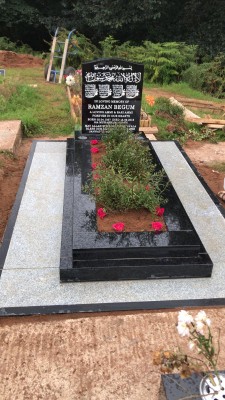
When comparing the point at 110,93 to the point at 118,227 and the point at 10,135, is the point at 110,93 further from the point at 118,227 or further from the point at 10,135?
the point at 118,227

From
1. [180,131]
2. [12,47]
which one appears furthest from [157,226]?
[12,47]

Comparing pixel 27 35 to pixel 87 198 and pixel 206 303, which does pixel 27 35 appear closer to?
pixel 87 198

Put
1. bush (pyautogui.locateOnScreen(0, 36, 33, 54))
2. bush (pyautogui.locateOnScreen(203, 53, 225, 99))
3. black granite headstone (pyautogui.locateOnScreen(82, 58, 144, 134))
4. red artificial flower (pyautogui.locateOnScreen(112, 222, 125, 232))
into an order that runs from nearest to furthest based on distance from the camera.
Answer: red artificial flower (pyautogui.locateOnScreen(112, 222, 125, 232))
black granite headstone (pyautogui.locateOnScreen(82, 58, 144, 134))
bush (pyautogui.locateOnScreen(203, 53, 225, 99))
bush (pyautogui.locateOnScreen(0, 36, 33, 54))

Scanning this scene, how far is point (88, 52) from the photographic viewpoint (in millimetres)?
14320

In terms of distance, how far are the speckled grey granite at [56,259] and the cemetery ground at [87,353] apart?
22 centimetres

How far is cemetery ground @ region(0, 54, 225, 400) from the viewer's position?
2805 mm

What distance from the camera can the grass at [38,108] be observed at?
8.16 metres

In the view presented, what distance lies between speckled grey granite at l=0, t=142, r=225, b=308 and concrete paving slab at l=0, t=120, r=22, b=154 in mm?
1164

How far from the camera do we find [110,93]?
645 cm

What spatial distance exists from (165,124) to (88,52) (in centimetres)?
718

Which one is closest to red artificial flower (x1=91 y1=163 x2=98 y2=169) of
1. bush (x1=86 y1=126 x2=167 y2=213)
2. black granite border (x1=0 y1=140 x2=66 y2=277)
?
bush (x1=86 y1=126 x2=167 y2=213)

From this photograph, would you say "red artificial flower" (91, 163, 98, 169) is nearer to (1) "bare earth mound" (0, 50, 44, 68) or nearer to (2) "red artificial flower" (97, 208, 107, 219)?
(2) "red artificial flower" (97, 208, 107, 219)

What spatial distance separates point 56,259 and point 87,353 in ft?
4.11

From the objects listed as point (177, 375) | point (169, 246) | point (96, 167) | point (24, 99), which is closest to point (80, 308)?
point (169, 246)
